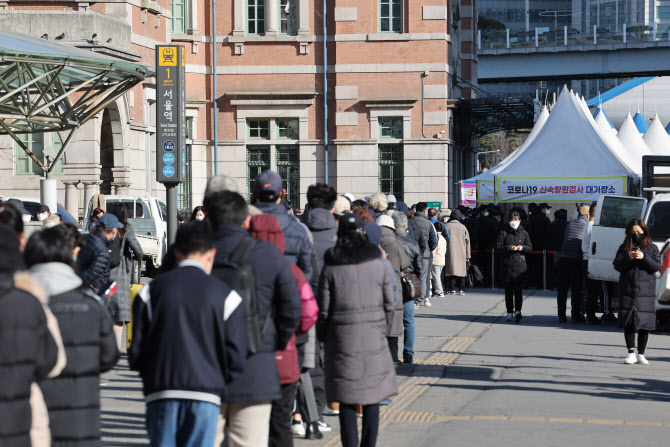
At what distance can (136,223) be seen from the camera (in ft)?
88.7

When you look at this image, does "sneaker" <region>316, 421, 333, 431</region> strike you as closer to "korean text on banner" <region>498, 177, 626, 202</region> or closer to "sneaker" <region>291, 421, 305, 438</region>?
"sneaker" <region>291, 421, 305, 438</region>

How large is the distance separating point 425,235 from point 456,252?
3.38 m

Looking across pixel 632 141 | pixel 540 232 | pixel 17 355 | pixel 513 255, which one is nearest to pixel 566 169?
pixel 540 232

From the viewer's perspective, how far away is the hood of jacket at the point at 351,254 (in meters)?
8.05

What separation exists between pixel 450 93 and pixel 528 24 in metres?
146

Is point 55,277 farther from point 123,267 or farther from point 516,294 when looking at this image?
point 516,294

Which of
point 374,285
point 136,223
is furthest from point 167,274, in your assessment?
point 136,223

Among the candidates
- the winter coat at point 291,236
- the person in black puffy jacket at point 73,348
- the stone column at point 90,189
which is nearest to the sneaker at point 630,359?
the winter coat at point 291,236

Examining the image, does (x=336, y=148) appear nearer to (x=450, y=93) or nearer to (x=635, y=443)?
(x=450, y=93)

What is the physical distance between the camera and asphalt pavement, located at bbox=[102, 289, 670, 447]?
917cm

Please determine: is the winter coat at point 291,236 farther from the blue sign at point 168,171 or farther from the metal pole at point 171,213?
the blue sign at point 168,171

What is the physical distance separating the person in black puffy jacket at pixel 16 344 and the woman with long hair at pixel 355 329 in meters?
3.06

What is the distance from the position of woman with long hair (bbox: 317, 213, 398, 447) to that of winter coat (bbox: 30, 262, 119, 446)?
2.33 metres

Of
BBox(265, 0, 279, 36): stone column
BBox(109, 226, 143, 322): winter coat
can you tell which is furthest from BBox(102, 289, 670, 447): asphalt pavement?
BBox(265, 0, 279, 36): stone column
